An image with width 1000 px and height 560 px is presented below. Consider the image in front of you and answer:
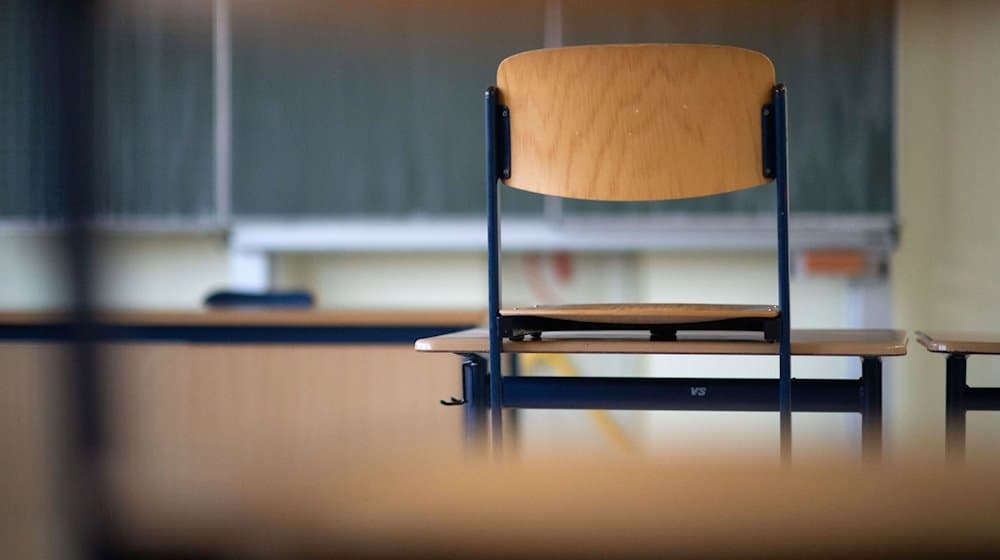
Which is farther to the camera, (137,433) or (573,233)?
(573,233)

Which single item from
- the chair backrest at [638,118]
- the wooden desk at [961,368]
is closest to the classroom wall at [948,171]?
the wooden desk at [961,368]

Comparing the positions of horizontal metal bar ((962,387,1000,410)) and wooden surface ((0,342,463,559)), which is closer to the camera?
wooden surface ((0,342,463,559))

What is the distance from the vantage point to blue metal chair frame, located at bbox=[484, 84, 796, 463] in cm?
146

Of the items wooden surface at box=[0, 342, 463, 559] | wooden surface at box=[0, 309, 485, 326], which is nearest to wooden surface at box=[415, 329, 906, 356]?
wooden surface at box=[0, 309, 485, 326]

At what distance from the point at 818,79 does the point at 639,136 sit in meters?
2.68

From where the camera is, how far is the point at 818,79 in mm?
3893

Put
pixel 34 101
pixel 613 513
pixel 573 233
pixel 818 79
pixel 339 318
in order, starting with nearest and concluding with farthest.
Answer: pixel 613 513 < pixel 34 101 < pixel 339 318 < pixel 818 79 < pixel 573 233

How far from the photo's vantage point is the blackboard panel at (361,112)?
407 centimetres

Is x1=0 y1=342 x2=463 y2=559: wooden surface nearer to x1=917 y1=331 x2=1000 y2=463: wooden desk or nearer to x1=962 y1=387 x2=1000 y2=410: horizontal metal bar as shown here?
x1=917 y1=331 x2=1000 y2=463: wooden desk

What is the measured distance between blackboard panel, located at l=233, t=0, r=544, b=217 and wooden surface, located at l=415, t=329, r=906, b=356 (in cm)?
254

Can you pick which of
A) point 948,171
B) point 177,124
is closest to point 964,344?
point 948,171

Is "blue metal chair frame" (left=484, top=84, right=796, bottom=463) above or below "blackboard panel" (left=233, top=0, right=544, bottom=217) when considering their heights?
below

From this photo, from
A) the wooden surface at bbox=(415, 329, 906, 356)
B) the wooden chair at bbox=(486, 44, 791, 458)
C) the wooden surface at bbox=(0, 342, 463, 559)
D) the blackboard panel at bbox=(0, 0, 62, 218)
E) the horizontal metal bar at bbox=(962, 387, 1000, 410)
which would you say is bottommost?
the horizontal metal bar at bbox=(962, 387, 1000, 410)

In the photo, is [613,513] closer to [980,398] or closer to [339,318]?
[980,398]
